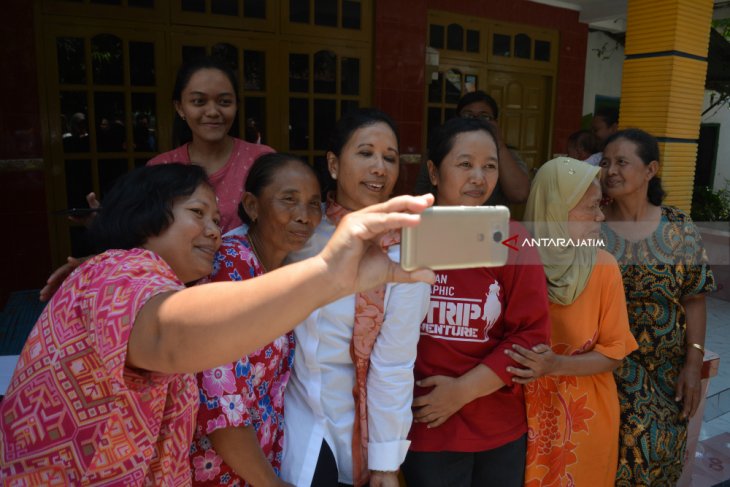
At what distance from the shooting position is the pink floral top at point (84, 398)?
3.18 feet

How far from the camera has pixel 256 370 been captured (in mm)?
1375

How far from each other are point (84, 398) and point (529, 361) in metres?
1.27

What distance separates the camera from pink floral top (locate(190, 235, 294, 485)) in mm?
1271

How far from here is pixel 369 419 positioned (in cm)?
157

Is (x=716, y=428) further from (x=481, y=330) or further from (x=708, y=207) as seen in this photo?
(x=708, y=207)

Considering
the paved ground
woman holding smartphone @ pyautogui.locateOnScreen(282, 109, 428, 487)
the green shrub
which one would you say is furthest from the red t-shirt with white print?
the green shrub

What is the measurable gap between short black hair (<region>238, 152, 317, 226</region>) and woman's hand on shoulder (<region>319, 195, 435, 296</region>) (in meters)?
0.79

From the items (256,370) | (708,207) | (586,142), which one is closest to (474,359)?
(256,370)

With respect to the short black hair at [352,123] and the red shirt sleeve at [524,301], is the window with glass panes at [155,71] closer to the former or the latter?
the short black hair at [352,123]

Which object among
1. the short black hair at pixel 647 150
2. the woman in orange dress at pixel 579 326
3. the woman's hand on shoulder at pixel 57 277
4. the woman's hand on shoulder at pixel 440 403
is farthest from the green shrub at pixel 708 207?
the woman's hand on shoulder at pixel 57 277

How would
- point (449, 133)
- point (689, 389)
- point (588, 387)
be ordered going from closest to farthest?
point (449, 133)
point (588, 387)
point (689, 389)

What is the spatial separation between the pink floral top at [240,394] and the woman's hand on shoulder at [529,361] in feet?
2.29

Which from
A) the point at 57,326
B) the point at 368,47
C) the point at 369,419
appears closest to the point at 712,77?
the point at 368,47

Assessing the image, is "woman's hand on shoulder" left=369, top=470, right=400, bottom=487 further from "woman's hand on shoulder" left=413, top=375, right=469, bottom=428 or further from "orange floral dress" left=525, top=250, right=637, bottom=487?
"orange floral dress" left=525, top=250, right=637, bottom=487
